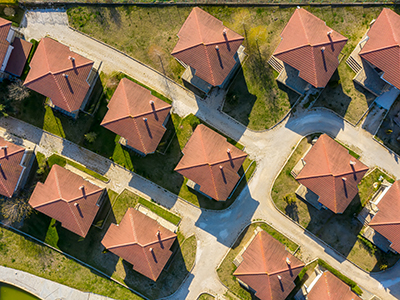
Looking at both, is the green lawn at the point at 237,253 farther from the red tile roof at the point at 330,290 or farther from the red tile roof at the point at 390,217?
the red tile roof at the point at 390,217

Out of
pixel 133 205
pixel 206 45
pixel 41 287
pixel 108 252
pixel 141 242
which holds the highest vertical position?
pixel 206 45

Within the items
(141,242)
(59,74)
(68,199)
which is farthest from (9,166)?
(141,242)

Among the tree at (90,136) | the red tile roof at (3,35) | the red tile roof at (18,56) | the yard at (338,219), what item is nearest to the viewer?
the red tile roof at (3,35)

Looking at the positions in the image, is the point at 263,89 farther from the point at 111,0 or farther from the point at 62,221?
the point at 62,221

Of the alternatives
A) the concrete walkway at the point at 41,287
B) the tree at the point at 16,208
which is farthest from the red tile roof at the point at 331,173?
the tree at the point at 16,208

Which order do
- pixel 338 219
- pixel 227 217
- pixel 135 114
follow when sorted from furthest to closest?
pixel 227 217 → pixel 338 219 → pixel 135 114

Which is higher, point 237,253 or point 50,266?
point 237,253

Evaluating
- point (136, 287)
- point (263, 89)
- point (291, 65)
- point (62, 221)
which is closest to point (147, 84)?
point (263, 89)

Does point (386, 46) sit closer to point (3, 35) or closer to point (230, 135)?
point (230, 135)

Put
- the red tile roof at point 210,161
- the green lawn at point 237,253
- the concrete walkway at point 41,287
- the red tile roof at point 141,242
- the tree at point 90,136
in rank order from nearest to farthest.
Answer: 1. the red tile roof at point 210,161
2. the red tile roof at point 141,242
3. the tree at point 90,136
4. the green lawn at point 237,253
5. the concrete walkway at point 41,287
